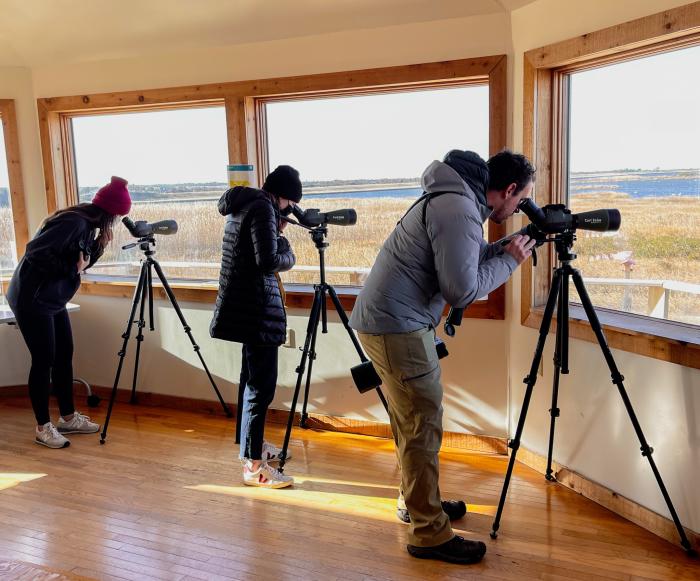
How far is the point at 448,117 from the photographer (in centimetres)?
347

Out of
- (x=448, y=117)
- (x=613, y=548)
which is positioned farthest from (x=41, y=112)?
(x=613, y=548)

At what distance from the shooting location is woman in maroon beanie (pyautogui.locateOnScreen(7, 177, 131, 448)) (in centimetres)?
336

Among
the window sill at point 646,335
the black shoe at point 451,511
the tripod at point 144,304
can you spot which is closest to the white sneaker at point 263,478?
the black shoe at point 451,511

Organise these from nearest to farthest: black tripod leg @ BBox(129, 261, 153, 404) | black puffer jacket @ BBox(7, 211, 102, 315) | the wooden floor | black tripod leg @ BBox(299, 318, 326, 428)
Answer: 1. the wooden floor
2. black tripod leg @ BBox(299, 318, 326, 428)
3. black puffer jacket @ BBox(7, 211, 102, 315)
4. black tripod leg @ BBox(129, 261, 153, 404)

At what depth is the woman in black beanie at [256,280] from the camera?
9.23 ft

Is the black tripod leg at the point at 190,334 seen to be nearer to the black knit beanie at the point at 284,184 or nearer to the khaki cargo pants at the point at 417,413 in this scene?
the black knit beanie at the point at 284,184

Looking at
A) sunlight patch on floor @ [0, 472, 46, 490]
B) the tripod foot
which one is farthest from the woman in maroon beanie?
the tripod foot

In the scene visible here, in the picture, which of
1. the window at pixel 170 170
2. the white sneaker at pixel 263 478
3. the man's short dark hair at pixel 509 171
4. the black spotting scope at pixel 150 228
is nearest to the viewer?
the man's short dark hair at pixel 509 171

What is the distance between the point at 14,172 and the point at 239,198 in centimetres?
A: 240

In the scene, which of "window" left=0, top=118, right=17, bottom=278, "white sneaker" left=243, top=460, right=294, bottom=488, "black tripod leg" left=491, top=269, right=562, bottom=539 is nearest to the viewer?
"black tripod leg" left=491, top=269, right=562, bottom=539

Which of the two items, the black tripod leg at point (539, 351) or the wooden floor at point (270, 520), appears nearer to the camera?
the wooden floor at point (270, 520)

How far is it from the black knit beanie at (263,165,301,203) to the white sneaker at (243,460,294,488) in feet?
4.00

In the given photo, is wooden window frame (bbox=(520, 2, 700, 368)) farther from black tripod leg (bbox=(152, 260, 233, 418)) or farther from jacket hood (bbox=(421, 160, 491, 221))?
black tripod leg (bbox=(152, 260, 233, 418))

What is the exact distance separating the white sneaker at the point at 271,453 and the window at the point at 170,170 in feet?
4.02
